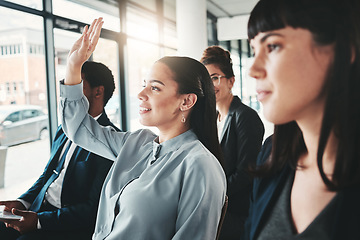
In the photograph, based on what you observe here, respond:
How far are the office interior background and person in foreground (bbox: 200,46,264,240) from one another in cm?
24

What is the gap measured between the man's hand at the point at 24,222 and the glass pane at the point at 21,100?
2.02 meters

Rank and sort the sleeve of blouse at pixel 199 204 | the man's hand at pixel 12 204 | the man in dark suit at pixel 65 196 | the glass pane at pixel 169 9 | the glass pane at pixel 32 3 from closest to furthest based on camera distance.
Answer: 1. the sleeve of blouse at pixel 199 204
2. the man in dark suit at pixel 65 196
3. the man's hand at pixel 12 204
4. the glass pane at pixel 32 3
5. the glass pane at pixel 169 9

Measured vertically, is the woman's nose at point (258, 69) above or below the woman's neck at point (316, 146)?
above

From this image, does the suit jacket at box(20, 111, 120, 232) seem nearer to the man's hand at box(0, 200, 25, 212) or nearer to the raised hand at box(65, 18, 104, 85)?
the man's hand at box(0, 200, 25, 212)

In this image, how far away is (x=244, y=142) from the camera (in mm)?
2104

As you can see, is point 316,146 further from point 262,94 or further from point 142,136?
point 142,136

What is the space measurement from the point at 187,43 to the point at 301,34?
5383mm

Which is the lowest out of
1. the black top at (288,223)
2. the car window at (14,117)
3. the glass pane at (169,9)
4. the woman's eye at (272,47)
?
the black top at (288,223)

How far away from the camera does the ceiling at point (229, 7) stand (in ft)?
27.0

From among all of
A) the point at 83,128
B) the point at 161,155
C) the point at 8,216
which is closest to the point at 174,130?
the point at 161,155

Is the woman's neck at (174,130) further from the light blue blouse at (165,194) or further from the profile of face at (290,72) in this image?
the profile of face at (290,72)

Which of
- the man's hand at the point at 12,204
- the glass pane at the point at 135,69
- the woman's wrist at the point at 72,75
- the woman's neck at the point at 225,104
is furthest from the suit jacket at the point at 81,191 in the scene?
the glass pane at the point at 135,69

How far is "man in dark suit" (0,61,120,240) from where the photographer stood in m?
1.78

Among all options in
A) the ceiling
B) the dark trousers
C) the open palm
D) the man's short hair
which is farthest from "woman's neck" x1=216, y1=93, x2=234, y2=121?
the ceiling
